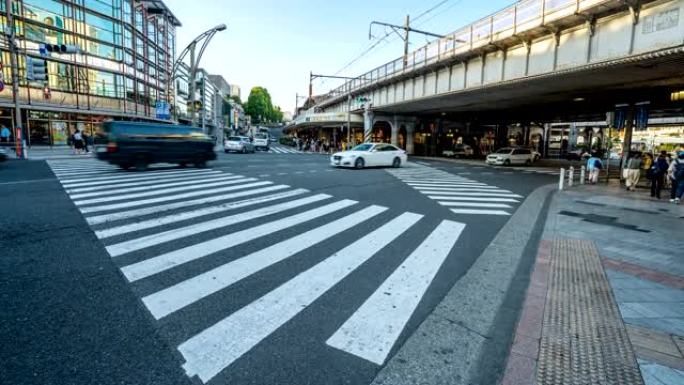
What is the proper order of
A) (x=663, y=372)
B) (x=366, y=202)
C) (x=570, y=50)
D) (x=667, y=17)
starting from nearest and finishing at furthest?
(x=663, y=372), (x=366, y=202), (x=667, y=17), (x=570, y=50)

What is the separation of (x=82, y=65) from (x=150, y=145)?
2897cm

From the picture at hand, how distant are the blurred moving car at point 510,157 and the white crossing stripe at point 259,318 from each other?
28.8 meters

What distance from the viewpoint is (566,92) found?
75.6ft

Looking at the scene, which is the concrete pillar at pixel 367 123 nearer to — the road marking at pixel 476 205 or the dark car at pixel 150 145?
the dark car at pixel 150 145

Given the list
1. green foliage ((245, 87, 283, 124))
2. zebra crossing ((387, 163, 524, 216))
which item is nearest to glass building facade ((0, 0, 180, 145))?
zebra crossing ((387, 163, 524, 216))

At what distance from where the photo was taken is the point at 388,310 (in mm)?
3732

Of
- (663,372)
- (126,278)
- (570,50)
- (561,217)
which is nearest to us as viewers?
(663,372)

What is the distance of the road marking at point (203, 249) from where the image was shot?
4.54m

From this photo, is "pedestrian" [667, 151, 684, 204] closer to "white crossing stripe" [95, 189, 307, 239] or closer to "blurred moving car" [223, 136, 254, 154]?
"white crossing stripe" [95, 189, 307, 239]

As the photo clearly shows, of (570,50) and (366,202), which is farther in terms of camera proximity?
(570,50)

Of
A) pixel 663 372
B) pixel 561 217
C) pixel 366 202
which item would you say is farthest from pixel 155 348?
pixel 561 217

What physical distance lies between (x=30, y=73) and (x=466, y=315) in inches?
1036

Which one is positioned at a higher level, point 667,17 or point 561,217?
point 667,17

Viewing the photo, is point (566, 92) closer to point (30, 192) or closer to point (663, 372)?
point (663, 372)
